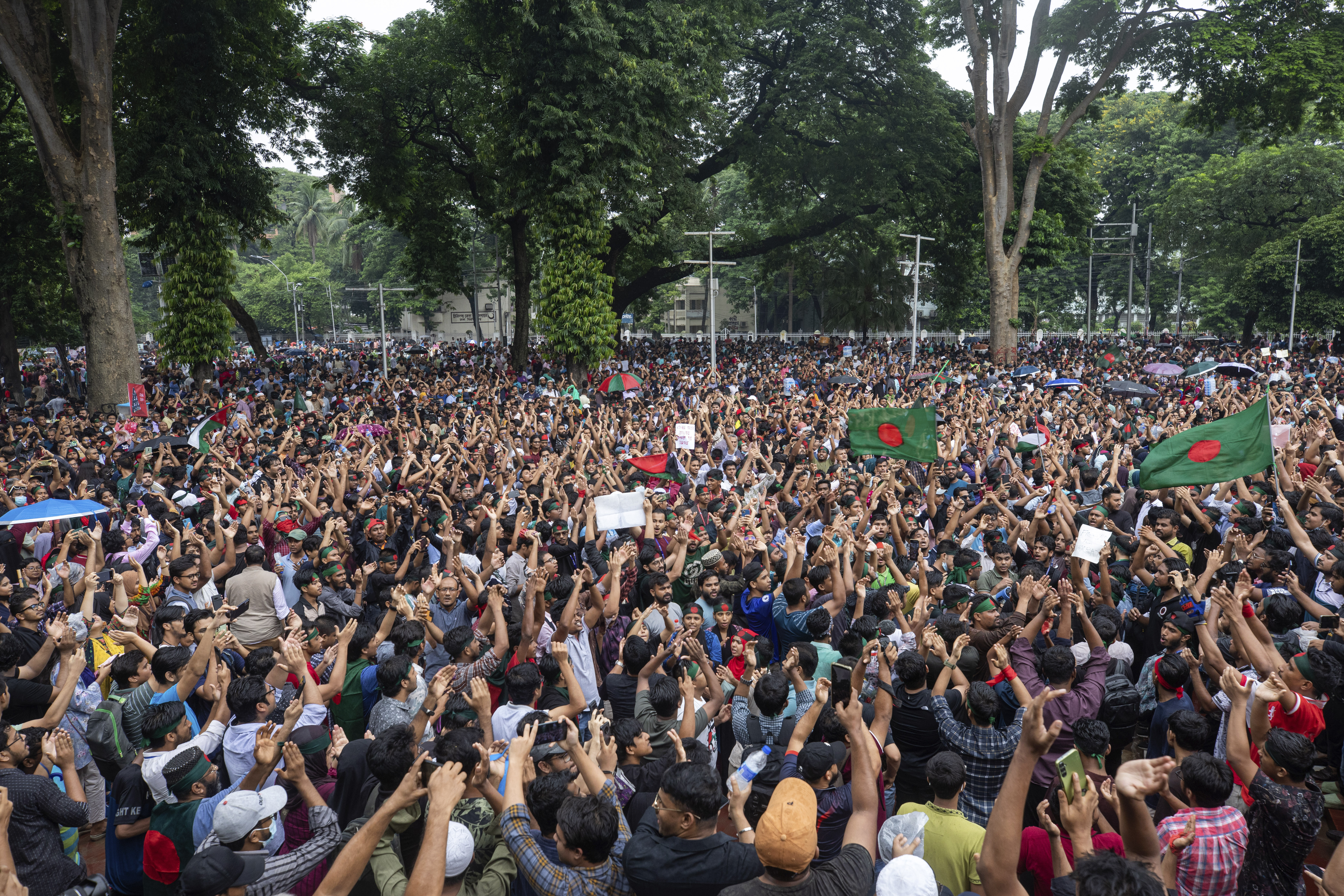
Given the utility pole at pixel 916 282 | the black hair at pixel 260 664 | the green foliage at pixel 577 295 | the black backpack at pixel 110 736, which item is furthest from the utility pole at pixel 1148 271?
the black backpack at pixel 110 736

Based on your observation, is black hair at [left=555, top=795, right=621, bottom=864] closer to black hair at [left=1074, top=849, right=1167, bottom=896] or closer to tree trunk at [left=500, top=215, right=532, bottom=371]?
black hair at [left=1074, top=849, right=1167, bottom=896]

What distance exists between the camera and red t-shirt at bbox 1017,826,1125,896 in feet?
11.3

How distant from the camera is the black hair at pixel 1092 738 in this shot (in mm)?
3906

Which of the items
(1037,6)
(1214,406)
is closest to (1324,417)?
(1214,406)

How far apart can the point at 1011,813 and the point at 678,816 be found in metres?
1.13

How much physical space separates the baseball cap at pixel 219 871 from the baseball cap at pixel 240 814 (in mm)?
67

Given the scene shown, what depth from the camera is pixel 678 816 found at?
310 cm

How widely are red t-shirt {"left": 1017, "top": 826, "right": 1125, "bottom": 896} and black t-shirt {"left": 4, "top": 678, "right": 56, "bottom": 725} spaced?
491 cm

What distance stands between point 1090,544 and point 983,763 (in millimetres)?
2448

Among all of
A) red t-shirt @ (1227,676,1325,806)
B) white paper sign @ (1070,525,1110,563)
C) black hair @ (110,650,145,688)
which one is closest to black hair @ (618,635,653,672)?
black hair @ (110,650,145,688)

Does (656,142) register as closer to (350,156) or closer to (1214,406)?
(350,156)

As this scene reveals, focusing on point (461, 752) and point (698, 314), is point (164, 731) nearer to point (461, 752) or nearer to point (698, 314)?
point (461, 752)

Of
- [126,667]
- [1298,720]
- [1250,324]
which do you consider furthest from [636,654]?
[1250,324]

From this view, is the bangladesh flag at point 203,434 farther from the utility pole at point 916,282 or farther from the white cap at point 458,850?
A: the utility pole at point 916,282
